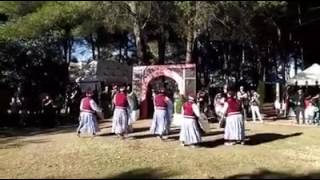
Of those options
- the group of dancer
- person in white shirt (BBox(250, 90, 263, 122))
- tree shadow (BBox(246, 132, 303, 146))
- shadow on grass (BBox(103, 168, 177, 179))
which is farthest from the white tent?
shadow on grass (BBox(103, 168, 177, 179))

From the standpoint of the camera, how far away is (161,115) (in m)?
23.5

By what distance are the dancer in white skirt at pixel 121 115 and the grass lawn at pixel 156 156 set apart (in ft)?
1.25

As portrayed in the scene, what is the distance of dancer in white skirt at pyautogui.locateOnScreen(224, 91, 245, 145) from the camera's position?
72.8 feet

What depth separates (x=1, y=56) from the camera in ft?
109

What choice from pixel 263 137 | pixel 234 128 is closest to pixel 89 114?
pixel 234 128

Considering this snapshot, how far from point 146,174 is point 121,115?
7.13 meters

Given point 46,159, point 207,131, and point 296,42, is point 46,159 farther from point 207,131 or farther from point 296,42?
point 296,42

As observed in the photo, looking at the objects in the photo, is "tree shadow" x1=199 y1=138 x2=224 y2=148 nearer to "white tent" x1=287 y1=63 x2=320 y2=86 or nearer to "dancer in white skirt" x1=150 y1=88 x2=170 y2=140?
"dancer in white skirt" x1=150 y1=88 x2=170 y2=140

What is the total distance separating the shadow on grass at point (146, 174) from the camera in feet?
53.4

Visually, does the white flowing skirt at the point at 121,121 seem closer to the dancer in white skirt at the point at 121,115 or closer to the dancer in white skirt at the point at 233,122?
the dancer in white skirt at the point at 121,115

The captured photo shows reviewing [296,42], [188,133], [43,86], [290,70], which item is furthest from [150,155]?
[290,70]

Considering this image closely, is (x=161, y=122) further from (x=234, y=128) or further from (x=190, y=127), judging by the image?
(x=234, y=128)

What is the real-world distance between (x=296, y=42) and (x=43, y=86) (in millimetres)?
19942

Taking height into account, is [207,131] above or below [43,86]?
below
